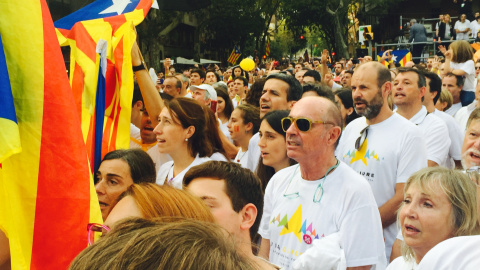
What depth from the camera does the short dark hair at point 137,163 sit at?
12.1 ft

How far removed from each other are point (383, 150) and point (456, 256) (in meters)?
2.75

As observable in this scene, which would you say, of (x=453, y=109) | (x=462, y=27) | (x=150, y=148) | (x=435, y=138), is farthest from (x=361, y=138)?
(x=462, y=27)

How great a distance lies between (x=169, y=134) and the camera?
14.1ft

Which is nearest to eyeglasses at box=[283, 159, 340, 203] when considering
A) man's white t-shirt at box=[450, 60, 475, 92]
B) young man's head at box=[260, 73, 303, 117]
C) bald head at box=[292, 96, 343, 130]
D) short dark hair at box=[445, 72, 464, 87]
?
bald head at box=[292, 96, 343, 130]

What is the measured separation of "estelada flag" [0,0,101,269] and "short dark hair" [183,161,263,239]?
2.29ft

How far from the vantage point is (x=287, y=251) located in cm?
319

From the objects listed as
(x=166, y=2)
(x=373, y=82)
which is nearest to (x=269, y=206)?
(x=373, y=82)

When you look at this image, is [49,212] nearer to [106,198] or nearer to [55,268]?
[55,268]

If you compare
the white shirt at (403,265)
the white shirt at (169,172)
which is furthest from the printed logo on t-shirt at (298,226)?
the white shirt at (169,172)

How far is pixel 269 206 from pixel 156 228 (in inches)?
102

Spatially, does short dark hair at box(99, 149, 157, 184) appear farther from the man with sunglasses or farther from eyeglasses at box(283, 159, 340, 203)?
the man with sunglasses

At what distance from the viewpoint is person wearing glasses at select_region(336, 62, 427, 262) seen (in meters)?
Answer: 4.10

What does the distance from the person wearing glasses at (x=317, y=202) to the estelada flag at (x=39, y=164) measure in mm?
1272

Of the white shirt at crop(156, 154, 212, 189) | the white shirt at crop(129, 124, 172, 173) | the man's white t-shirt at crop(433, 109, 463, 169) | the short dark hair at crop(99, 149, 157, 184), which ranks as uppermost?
the short dark hair at crop(99, 149, 157, 184)
